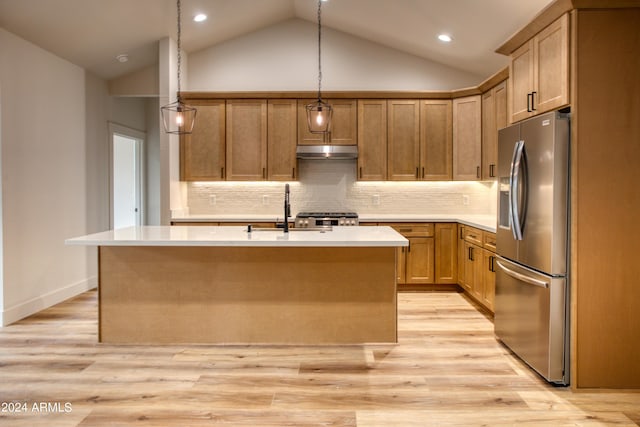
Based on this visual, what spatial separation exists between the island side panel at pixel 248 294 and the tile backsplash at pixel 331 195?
8.62 feet

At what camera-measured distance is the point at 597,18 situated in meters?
2.68

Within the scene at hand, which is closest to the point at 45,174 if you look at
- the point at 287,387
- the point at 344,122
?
the point at 344,122

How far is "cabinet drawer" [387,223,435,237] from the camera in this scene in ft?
18.1

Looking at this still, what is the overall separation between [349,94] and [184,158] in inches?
88.1

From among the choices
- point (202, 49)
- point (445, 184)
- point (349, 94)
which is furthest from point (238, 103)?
point (445, 184)

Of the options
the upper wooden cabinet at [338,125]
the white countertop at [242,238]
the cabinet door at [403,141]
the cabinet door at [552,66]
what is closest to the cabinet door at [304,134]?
the upper wooden cabinet at [338,125]

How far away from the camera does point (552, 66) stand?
291cm

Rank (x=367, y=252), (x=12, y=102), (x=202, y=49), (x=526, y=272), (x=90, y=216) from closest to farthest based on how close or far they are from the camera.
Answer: (x=526, y=272) < (x=367, y=252) < (x=12, y=102) < (x=90, y=216) < (x=202, y=49)

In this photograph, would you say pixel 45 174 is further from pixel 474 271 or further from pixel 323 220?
pixel 474 271

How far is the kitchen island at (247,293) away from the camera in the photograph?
3.51m

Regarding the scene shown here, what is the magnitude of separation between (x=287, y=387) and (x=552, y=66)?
264 centimetres

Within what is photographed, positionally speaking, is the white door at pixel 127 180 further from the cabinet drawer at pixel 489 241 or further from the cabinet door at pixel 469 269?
the cabinet drawer at pixel 489 241

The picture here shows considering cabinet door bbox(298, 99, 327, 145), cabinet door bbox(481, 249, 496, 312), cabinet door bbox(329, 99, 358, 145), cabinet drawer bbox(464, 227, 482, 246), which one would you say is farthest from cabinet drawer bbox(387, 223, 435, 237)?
cabinet door bbox(298, 99, 327, 145)

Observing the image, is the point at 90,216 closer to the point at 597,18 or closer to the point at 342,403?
the point at 342,403
